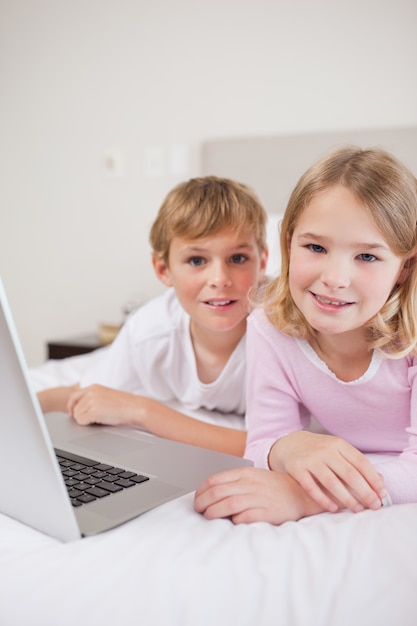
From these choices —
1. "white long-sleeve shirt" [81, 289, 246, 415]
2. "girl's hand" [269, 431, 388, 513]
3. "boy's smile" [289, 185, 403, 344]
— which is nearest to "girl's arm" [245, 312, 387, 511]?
"girl's hand" [269, 431, 388, 513]

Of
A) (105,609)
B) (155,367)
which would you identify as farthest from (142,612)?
(155,367)

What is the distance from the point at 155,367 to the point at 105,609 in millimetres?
913

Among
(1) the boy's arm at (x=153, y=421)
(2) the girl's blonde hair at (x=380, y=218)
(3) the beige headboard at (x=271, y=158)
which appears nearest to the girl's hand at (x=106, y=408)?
(1) the boy's arm at (x=153, y=421)

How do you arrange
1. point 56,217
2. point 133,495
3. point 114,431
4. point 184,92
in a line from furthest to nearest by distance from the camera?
point 56,217 < point 184,92 < point 114,431 < point 133,495

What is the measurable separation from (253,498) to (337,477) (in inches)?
3.9

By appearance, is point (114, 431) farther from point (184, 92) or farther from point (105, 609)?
point (184, 92)

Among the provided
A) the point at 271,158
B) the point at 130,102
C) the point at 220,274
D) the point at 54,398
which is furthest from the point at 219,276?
the point at 130,102

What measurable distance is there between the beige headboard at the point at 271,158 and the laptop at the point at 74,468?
34.1 inches

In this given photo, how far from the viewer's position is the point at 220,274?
1174mm

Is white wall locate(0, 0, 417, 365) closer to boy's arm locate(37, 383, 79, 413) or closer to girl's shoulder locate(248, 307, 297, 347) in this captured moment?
girl's shoulder locate(248, 307, 297, 347)

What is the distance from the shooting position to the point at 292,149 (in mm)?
1864

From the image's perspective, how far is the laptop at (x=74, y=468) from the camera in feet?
1.87

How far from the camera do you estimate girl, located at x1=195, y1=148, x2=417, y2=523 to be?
2.43 feet

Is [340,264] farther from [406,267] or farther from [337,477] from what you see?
[337,477]
